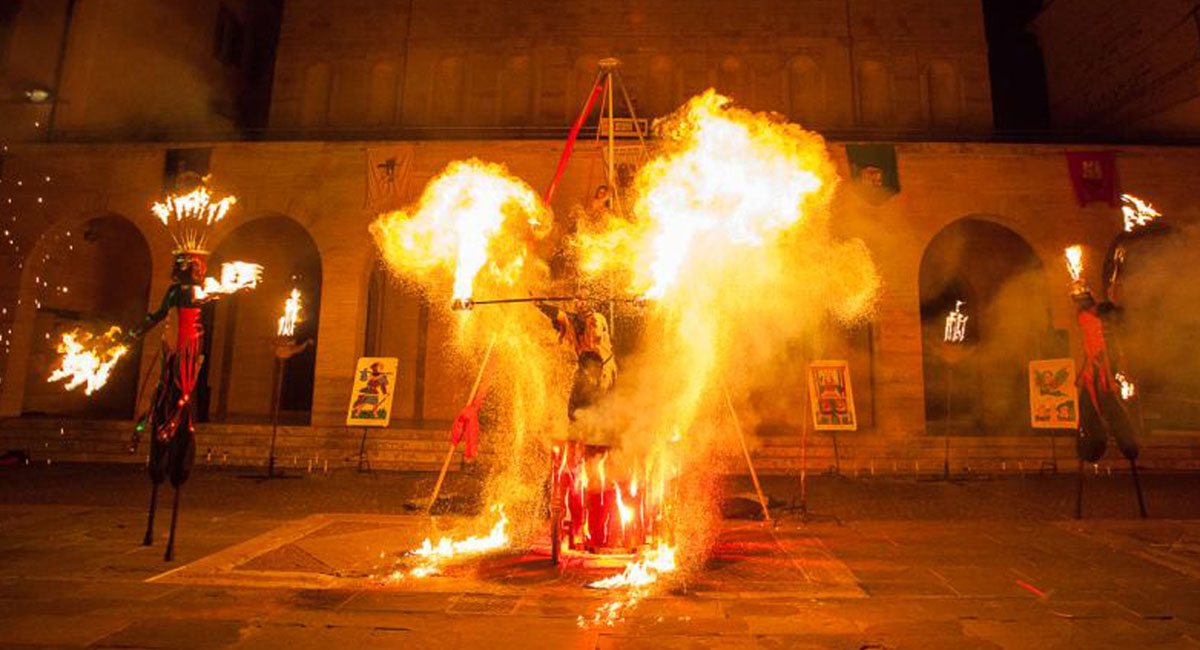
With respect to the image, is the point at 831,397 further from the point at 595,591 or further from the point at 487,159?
the point at 487,159

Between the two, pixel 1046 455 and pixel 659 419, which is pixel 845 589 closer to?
pixel 659 419

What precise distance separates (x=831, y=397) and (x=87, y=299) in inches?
783

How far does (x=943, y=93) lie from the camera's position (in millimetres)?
20484

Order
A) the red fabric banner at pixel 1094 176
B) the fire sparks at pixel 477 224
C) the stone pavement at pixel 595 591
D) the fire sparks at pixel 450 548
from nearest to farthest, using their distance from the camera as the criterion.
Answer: the stone pavement at pixel 595 591, the fire sparks at pixel 450 548, the fire sparks at pixel 477 224, the red fabric banner at pixel 1094 176

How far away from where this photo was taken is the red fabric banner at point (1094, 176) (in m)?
15.3

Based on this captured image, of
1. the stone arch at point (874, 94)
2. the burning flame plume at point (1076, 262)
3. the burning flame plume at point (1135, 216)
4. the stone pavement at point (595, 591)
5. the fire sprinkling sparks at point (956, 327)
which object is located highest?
the stone arch at point (874, 94)

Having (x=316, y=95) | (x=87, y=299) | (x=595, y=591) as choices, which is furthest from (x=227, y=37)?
(x=595, y=591)

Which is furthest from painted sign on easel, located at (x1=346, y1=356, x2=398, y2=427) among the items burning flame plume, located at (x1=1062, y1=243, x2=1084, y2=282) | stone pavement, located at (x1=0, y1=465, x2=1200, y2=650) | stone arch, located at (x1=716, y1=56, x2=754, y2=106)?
stone arch, located at (x1=716, y1=56, x2=754, y2=106)

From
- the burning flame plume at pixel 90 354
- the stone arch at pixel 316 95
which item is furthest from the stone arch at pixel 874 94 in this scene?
the burning flame plume at pixel 90 354

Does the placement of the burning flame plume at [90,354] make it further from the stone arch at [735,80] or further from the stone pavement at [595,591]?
the stone arch at [735,80]

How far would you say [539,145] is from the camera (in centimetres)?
1638

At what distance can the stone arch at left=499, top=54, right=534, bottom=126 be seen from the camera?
68.6 feet

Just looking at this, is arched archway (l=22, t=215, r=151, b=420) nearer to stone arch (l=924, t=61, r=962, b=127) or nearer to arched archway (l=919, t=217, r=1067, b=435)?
arched archway (l=919, t=217, r=1067, b=435)

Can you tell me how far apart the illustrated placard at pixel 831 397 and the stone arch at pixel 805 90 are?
1091cm
